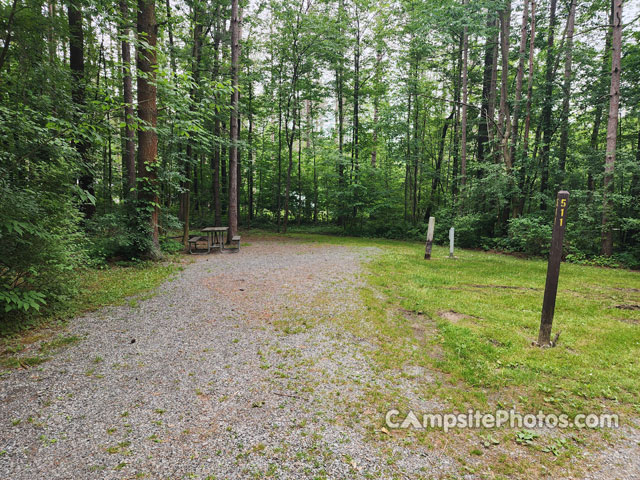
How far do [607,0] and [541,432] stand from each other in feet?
61.0

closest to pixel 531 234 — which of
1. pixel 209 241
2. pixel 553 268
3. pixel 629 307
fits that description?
pixel 629 307

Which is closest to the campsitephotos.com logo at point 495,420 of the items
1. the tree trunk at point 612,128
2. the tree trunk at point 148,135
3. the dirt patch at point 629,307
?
the dirt patch at point 629,307

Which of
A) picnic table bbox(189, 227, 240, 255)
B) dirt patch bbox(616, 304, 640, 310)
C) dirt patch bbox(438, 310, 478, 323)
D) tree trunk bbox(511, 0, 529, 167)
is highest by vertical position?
tree trunk bbox(511, 0, 529, 167)

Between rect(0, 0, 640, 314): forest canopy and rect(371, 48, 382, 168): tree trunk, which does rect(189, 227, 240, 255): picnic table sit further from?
rect(371, 48, 382, 168): tree trunk

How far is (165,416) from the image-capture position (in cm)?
220

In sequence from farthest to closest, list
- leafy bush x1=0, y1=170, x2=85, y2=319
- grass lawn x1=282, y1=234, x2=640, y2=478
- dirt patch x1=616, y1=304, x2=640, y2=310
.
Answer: dirt patch x1=616, y1=304, x2=640, y2=310
leafy bush x1=0, y1=170, x2=85, y2=319
grass lawn x1=282, y1=234, x2=640, y2=478

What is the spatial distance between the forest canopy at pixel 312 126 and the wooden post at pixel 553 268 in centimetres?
454

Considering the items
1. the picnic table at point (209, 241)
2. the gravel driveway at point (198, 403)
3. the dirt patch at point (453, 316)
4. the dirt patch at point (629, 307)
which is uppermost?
the picnic table at point (209, 241)

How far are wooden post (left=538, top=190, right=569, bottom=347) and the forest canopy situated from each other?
14.9 ft

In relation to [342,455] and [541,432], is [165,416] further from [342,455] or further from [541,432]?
[541,432]

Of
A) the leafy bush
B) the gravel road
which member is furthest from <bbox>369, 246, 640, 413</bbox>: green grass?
the leafy bush

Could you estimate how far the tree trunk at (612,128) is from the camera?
28.2 ft

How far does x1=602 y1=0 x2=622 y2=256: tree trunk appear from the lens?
338 inches

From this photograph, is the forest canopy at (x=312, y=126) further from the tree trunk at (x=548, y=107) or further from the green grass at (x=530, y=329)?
the green grass at (x=530, y=329)
